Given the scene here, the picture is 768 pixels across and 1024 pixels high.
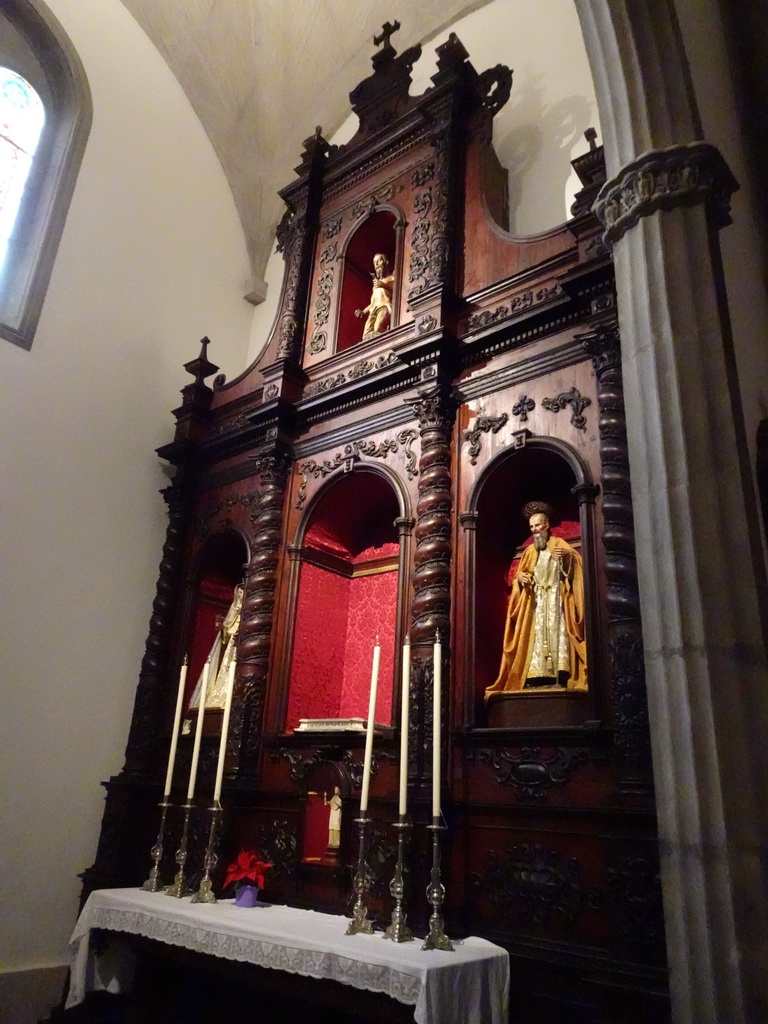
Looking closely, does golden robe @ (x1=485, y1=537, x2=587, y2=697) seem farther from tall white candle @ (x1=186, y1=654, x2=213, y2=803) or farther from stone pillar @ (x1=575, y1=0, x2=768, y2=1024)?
tall white candle @ (x1=186, y1=654, x2=213, y2=803)

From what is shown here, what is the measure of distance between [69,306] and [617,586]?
5.60 metres

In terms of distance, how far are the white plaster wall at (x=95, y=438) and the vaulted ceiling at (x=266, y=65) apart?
9.9 inches

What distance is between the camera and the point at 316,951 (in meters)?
3.52

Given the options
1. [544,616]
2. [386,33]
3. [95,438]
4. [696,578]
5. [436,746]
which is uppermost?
[386,33]

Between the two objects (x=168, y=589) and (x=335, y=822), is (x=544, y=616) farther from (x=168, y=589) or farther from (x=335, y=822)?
(x=168, y=589)

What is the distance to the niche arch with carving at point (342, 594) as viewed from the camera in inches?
223

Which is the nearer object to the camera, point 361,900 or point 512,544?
point 361,900

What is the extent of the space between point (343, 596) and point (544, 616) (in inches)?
82.7

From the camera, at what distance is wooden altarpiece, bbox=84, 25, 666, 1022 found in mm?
3805

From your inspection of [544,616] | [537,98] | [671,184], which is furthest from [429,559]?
[537,98]

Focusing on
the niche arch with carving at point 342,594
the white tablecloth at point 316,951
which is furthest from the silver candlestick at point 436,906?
the niche arch with carving at point 342,594

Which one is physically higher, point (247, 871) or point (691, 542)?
point (691, 542)

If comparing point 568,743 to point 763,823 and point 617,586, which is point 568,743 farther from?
point 763,823

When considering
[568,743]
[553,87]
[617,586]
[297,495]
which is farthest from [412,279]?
[568,743]
